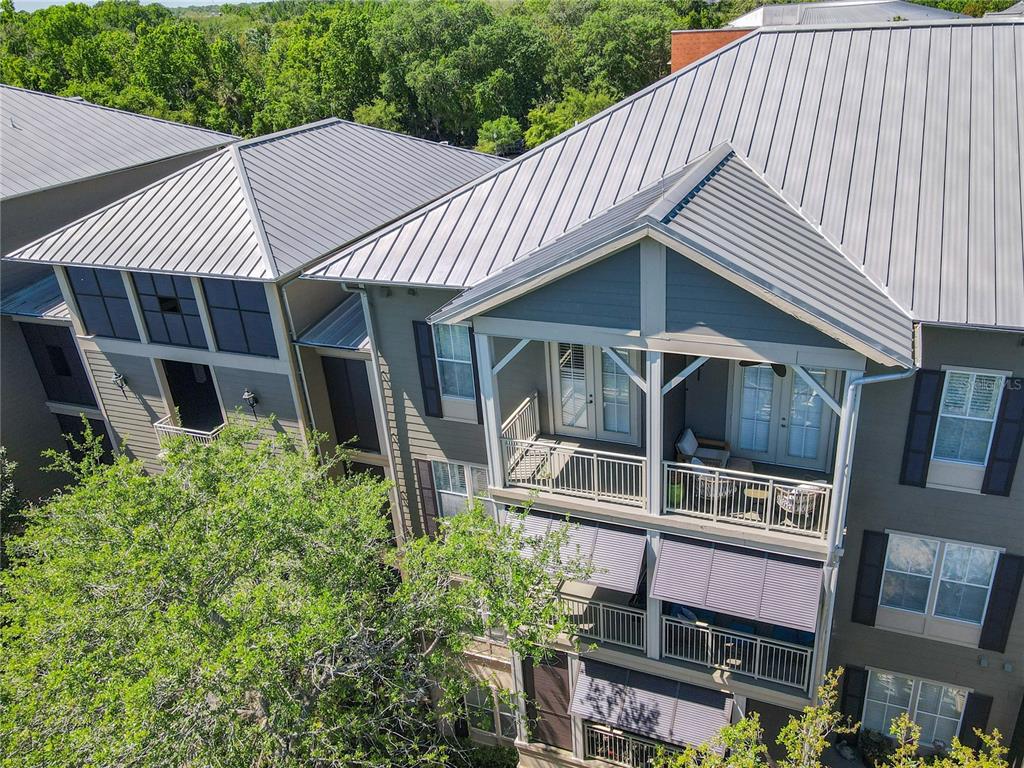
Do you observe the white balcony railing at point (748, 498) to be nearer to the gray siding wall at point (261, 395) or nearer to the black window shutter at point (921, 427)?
the black window shutter at point (921, 427)

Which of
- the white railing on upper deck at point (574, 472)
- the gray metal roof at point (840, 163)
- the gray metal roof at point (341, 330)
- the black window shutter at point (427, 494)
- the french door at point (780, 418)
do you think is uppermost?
the gray metal roof at point (840, 163)

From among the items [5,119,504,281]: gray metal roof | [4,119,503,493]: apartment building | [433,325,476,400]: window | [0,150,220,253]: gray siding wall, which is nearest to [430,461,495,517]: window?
[433,325,476,400]: window

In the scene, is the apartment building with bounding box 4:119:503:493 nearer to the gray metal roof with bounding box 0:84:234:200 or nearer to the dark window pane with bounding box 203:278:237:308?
the dark window pane with bounding box 203:278:237:308

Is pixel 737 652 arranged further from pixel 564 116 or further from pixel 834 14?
pixel 564 116

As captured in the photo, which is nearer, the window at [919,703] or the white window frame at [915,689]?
the white window frame at [915,689]

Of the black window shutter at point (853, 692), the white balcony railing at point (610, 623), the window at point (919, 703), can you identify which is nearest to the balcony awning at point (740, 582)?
the white balcony railing at point (610, 623)

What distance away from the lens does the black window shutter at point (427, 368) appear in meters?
15.8

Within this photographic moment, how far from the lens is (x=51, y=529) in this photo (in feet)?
43.5

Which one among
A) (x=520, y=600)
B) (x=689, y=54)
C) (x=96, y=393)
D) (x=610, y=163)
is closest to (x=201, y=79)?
(x=689, y=54)

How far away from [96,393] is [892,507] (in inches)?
808

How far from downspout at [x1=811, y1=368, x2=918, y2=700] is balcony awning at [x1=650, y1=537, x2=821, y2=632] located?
333 mm

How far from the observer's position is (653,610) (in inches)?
550

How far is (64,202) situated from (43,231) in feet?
3.76

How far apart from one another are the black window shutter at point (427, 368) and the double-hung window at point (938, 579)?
31.1ft
